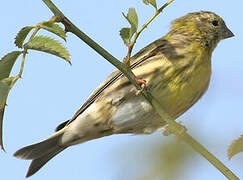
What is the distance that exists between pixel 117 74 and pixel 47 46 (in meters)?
2.33

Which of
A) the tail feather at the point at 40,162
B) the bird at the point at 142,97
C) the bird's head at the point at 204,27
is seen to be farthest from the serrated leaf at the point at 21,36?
the bird's head at the point at 204,27

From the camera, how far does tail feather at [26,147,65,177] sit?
13.7ft

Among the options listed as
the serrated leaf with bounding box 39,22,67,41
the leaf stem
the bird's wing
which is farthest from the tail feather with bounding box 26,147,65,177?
the serrated leaf with bounding box 39,22,67,41

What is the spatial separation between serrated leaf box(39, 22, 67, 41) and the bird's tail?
2.34 metres

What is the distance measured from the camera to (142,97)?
403 centimetres

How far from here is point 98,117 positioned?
13.9ft

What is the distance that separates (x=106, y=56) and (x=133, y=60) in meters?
2.60

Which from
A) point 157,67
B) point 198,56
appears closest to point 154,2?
point 157,67

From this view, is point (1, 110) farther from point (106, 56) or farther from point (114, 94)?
point (114, 94)

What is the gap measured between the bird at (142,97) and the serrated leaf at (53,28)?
199 cm

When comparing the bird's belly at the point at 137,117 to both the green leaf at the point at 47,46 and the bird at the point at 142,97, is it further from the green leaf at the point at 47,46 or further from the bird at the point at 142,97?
the green leaf at the point at 47,46

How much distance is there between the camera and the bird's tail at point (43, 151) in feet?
13.6

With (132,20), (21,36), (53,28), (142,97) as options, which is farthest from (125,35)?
(142,97)

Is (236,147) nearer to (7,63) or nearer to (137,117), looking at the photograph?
(7,63)
